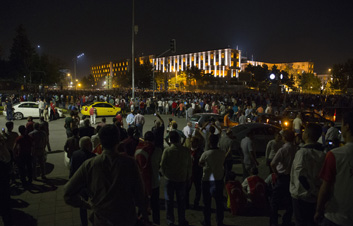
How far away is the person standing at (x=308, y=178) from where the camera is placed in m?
3.56

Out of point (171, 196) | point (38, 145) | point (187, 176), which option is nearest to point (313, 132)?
point (187, 176)

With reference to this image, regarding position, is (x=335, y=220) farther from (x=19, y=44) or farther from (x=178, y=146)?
(x=19, y=44)

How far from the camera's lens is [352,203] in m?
2.62

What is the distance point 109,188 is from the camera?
8.02 ft

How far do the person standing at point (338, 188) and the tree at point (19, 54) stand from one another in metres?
78.7

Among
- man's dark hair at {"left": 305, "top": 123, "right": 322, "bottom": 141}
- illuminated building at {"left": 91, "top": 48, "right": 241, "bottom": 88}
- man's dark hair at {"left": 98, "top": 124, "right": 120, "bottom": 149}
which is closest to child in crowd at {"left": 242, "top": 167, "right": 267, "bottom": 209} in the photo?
man's dark hair at {"left": 305, "top": 123, "right": 322, "bottom": 141}

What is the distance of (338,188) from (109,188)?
7.25 ft

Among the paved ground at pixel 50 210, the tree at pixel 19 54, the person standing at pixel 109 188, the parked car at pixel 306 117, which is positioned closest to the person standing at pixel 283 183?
the paved ground at pixel 50 210

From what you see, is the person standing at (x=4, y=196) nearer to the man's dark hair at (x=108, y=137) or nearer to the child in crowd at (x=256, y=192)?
the man's dark hair at (x=108, y=137)

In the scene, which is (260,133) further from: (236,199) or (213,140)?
(213,140)

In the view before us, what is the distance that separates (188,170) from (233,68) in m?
109

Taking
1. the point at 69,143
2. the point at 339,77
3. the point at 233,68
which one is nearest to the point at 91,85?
the point at 233,68

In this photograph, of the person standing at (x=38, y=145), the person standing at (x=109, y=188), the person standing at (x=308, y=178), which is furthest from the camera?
the person standing at (x=38, y=145)

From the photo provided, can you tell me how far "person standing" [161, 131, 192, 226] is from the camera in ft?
15.4
